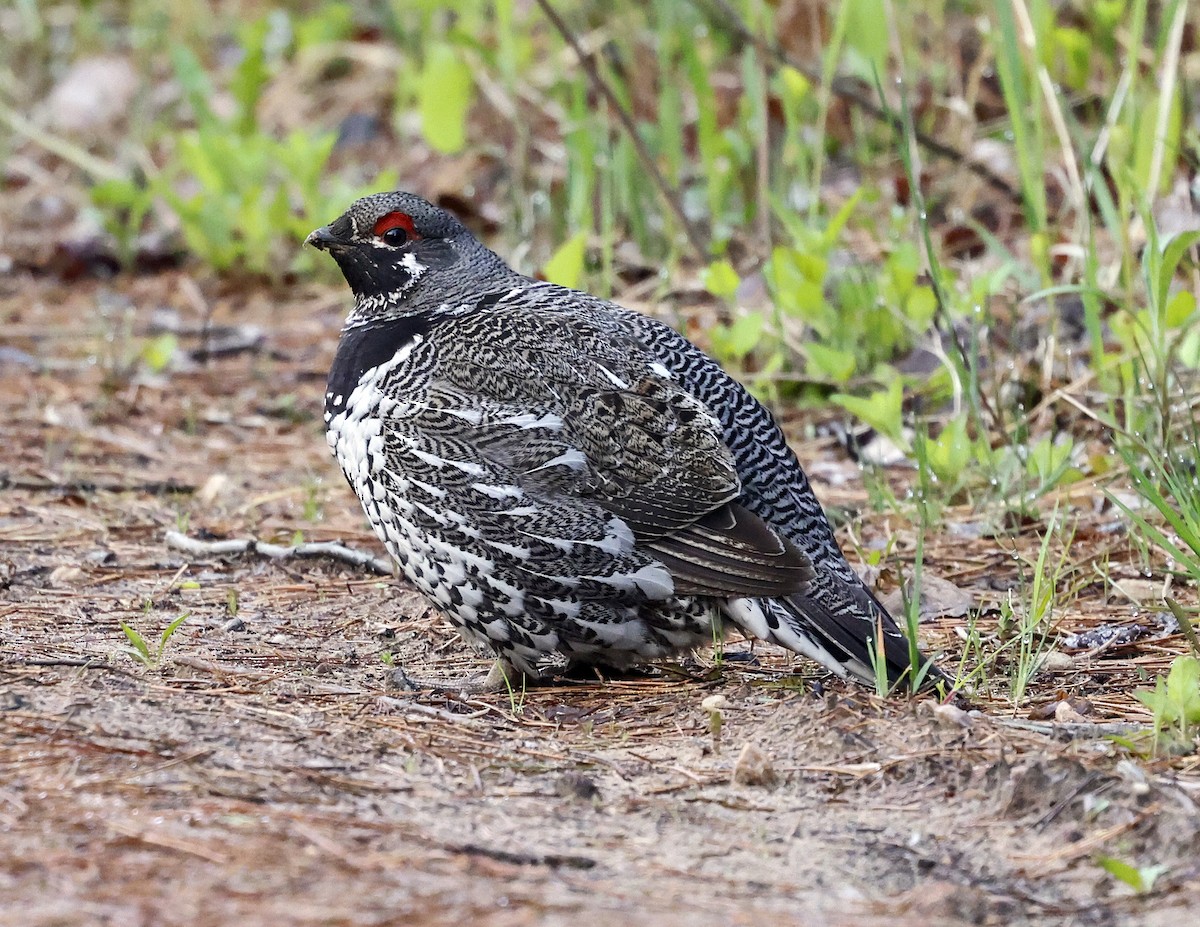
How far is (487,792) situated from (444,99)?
5601 mm

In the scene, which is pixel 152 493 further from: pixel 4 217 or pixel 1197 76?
pixel 1197 76

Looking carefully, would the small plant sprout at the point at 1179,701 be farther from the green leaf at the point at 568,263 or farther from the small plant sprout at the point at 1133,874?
the green leaf at the point at 568,263

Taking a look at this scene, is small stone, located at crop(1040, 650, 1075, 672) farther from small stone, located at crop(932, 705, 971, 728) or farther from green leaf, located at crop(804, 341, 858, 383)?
green leaf, located at crop(804, 341, 858, 383)

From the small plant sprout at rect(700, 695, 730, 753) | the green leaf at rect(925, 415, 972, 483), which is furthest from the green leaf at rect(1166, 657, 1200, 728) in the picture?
the green leaf at rect(925, 415, 972, 483)

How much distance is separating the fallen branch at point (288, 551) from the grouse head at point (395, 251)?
0.84m

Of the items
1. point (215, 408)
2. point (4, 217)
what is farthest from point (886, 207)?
point (4, 217)

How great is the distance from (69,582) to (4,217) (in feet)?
19.3

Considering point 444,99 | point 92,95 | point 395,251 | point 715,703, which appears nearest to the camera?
point 715,703

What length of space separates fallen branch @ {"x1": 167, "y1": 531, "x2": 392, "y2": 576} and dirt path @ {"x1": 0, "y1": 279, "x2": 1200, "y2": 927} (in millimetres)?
297

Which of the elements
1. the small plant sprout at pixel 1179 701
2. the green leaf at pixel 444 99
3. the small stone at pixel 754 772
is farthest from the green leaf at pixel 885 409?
the green leaf at pixel 444 99

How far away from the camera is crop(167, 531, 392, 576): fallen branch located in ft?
17.4

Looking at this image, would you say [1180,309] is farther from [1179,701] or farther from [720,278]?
[1179,701]

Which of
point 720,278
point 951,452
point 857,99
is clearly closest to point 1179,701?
point 951,452

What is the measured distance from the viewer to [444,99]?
26.9ft
